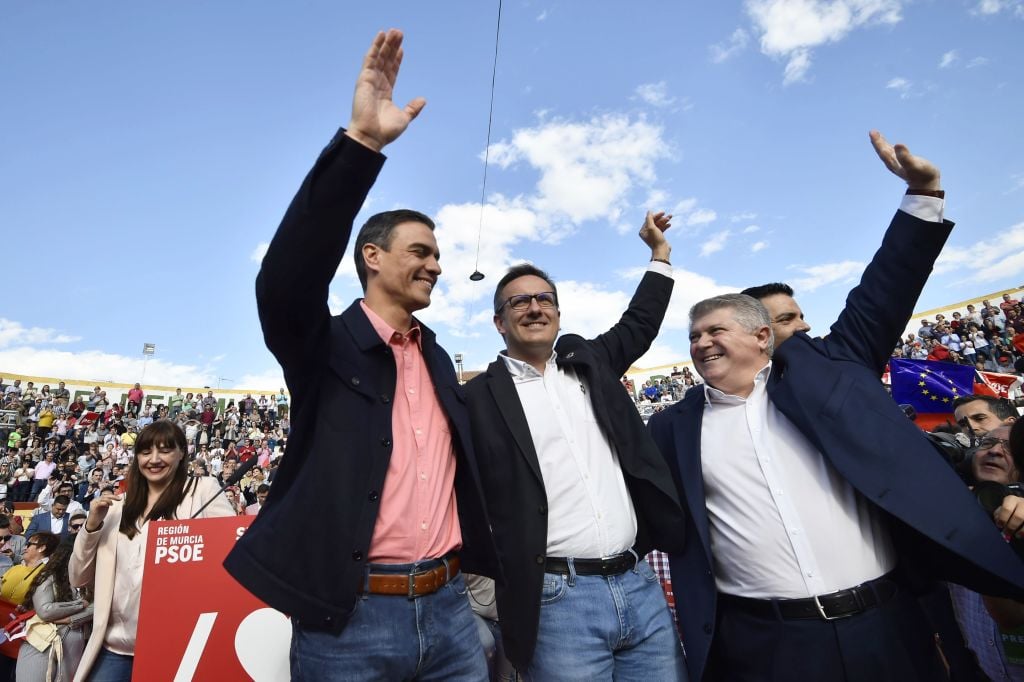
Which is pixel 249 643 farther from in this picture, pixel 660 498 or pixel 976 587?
pixel 976 587

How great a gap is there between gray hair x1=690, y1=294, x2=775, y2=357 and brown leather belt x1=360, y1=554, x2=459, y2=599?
1603 mm

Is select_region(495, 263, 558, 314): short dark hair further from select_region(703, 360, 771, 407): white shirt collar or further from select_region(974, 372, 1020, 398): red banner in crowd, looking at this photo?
select_region(974, 372, 1020, 398): red banner in crowd

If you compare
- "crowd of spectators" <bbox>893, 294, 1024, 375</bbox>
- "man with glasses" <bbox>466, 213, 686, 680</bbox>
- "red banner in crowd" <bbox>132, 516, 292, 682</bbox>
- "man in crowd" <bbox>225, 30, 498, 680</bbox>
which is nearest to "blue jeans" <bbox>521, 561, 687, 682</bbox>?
"man with glasses" <bbox>466, 213, 686, 680</bbox>

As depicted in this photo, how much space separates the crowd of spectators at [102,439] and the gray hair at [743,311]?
9271 mm

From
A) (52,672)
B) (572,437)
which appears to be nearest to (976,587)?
(572,437)

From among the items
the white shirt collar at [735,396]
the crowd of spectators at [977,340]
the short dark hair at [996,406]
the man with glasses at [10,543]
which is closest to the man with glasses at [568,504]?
the white shirt collar at [735,396]

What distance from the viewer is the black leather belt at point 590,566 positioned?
210 cm

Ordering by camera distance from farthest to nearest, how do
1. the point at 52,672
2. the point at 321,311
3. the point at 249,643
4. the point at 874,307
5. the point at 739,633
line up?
the point at 52,672 < the point at 249,643 < the point at 874,307 < the point at 739,633 < the point at 321,311

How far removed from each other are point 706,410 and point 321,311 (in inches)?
67.9

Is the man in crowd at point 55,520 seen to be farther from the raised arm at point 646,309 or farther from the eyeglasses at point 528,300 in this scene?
the raised arm at point 646,309

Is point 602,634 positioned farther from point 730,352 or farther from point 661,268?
point 661,268

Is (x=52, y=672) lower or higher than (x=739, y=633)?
lower

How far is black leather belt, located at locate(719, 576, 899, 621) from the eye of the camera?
192 cm

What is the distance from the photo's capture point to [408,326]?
6.98 feet
